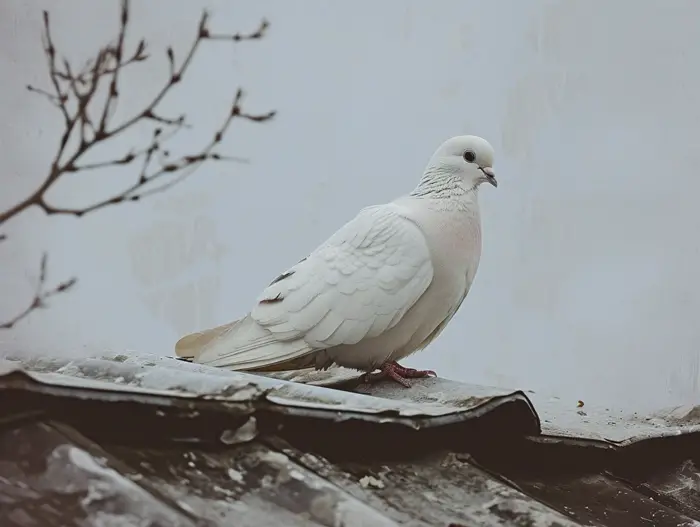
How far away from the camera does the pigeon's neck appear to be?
5.16ft

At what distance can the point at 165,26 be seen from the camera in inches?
83.1

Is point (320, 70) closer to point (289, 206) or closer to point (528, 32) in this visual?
point (289, 206)

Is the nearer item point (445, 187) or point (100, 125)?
point (100, 125)

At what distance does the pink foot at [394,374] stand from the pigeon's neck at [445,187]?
0.38 metres

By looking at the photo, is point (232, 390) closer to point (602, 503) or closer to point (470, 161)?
point (602, 503)

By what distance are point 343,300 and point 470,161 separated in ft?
1.48

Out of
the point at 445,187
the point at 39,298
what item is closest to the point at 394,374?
the point at 445,187

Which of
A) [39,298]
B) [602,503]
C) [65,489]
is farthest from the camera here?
[602,503]

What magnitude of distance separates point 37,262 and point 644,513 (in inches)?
49.5

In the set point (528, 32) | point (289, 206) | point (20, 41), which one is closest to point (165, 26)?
point (20, 41)

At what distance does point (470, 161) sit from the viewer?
1.62 meters

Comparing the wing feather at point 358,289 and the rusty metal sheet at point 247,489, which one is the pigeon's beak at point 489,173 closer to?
the wing feather at point 358,289

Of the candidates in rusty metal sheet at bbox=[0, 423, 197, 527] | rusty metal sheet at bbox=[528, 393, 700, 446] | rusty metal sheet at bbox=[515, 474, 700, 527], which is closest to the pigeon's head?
rusty metal sheet at bbox=[528, 393, 700, 446]

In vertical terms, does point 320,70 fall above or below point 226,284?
above
